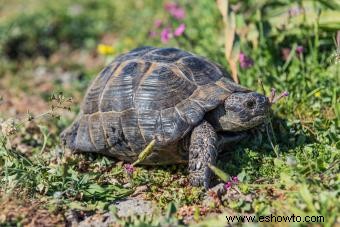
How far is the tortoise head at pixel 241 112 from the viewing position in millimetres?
4203

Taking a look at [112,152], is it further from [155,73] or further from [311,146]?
[311,146]

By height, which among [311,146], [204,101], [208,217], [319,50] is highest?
[319,50]

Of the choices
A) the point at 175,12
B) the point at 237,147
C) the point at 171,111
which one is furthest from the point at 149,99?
the point at 175,12

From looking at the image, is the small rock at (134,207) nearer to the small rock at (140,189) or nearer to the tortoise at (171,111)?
the small rock at (140,189)

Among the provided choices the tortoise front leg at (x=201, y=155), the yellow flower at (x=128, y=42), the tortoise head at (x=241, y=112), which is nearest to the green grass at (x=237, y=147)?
the yellow flower at (x=128, y=42)

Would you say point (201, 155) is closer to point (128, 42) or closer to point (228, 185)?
point (228, 185)

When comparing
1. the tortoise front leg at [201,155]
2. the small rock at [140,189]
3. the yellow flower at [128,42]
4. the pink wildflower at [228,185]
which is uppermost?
the yellow flower at [128,42]

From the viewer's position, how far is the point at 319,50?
5.77 metres

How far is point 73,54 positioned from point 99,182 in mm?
4467

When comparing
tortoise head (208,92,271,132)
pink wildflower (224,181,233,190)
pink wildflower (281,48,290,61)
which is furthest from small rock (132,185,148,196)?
pink wildflower (281,48,290,61)

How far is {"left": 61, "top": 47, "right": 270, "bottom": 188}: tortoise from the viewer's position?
4145mm

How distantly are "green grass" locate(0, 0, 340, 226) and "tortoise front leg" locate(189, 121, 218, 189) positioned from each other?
129 mm

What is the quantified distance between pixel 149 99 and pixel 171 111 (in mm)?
225

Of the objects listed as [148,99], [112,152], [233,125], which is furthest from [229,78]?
[112,152]
